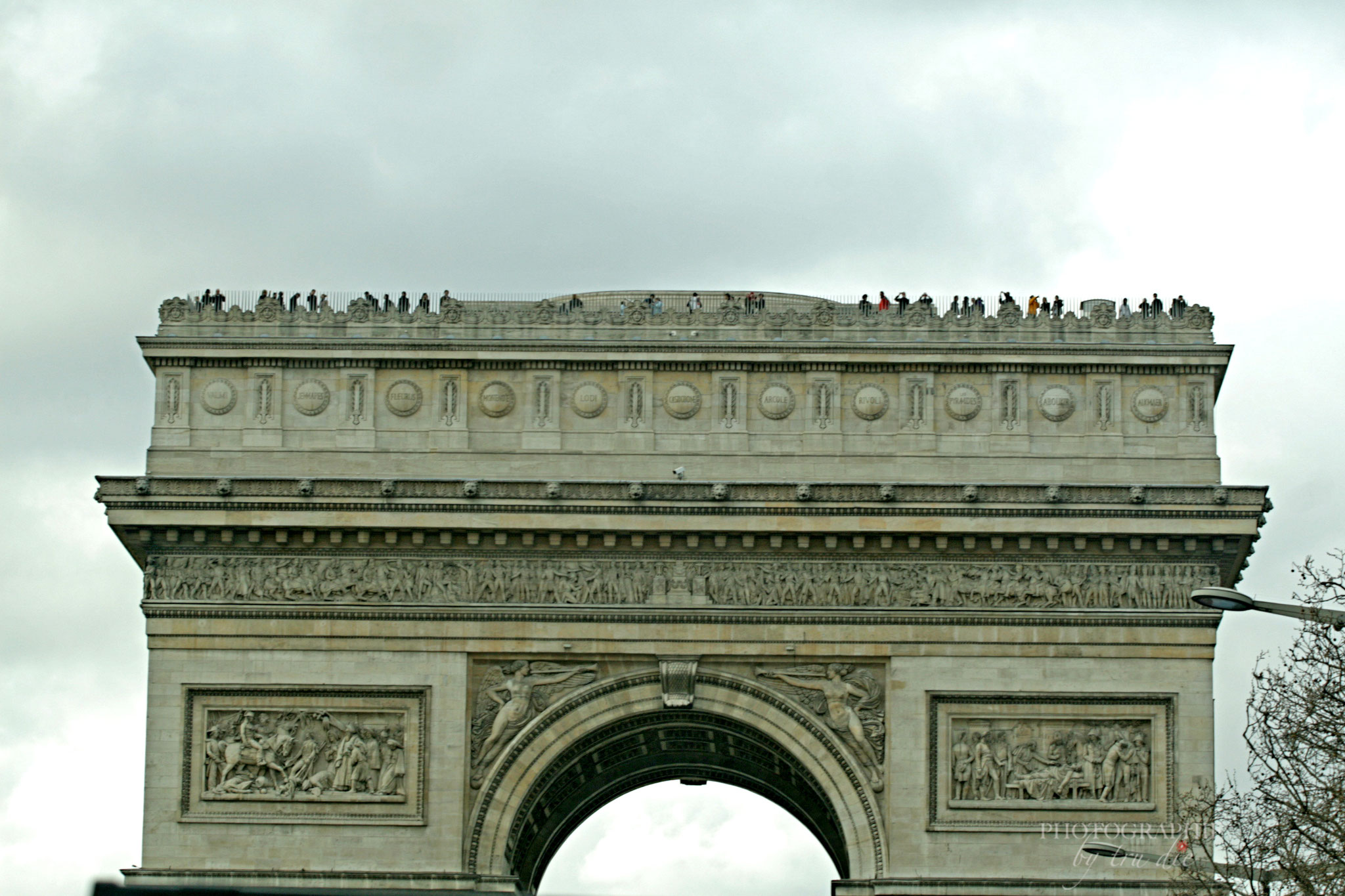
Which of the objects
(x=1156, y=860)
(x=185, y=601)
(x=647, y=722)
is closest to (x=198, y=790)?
(x=185, y=601)

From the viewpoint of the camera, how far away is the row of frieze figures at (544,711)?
55281mm

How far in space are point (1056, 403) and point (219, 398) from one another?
1589 cm

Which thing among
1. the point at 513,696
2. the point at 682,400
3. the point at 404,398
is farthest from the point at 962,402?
the point at 404,398

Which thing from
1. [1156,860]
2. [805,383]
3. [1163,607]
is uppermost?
[805,383]

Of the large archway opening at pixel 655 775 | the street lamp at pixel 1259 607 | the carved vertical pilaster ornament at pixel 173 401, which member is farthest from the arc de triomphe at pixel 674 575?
the street lamp at pixel 1259 607

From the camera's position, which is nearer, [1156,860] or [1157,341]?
[1156,860]

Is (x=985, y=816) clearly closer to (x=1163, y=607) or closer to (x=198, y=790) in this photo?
(x=1163, y=607)

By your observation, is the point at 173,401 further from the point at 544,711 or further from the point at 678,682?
the point at 678,682

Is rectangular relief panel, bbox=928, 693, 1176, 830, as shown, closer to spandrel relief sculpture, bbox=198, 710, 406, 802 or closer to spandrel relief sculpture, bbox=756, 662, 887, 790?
spandrel relief sculpture, bbox=756, 662, 887, 790

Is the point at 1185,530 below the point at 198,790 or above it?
above

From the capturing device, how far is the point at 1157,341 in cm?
5709

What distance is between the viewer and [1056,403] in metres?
57.1

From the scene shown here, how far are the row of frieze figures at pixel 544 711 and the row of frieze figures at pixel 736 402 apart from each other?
16.2ft

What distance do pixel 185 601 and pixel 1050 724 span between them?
53.2 feet
